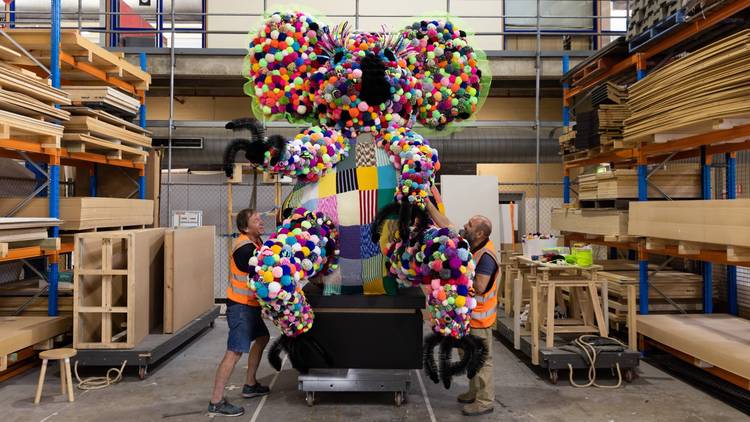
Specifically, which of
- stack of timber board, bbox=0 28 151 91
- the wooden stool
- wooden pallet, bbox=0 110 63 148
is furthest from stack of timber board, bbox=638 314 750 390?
stack of timber board, bbox=0 28 151 91

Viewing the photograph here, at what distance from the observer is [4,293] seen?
6.11m

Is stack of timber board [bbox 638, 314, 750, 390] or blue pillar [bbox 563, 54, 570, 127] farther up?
blue pillar [bbox 563, 54, 570, 127]

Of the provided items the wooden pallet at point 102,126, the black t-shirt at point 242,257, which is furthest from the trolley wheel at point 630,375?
the wooden pallet at point 102,126

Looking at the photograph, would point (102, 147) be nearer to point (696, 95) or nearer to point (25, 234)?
point (25, 234)

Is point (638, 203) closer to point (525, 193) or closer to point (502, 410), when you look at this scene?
point (502, 410)

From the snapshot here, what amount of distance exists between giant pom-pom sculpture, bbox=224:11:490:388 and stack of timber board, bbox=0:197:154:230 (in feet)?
9.97

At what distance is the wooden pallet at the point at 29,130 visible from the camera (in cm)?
465

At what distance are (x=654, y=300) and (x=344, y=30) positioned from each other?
497 cm

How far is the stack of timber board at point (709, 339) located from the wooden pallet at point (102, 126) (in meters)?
6.25

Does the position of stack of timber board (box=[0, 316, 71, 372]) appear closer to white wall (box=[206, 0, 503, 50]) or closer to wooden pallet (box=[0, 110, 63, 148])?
wooden pallet (box=[0, 110, 63, 148])

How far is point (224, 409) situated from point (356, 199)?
1978 mm

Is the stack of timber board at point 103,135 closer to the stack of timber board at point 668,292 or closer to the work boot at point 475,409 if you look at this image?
the work boot at point 475,409

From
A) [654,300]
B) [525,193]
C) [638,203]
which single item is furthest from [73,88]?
[525,193]

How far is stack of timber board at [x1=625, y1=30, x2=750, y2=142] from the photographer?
4.29m
